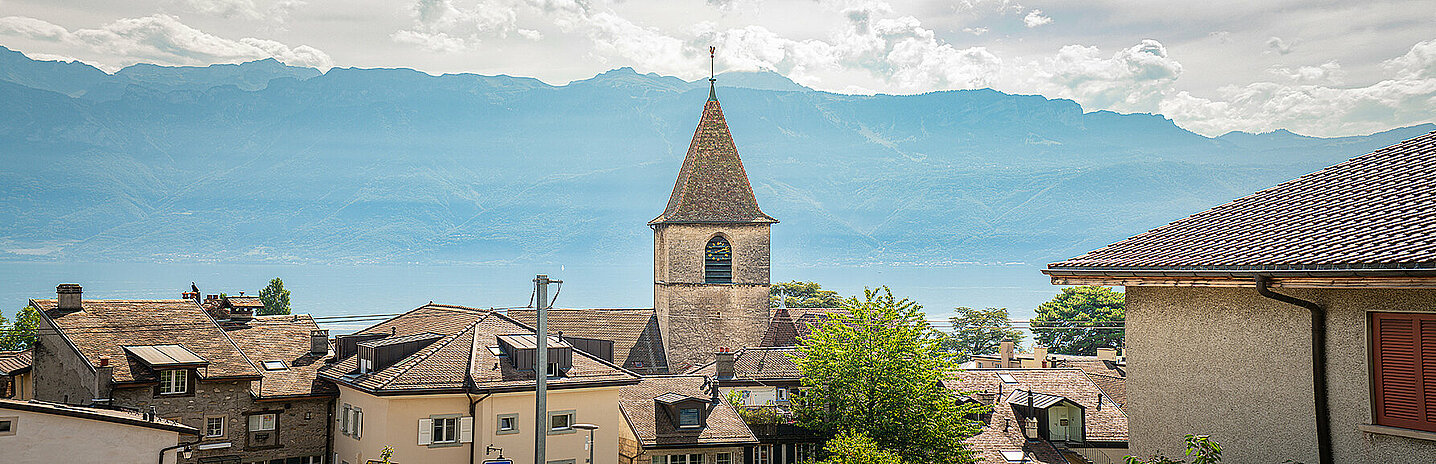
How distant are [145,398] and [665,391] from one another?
17.0 m

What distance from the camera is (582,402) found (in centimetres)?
3512

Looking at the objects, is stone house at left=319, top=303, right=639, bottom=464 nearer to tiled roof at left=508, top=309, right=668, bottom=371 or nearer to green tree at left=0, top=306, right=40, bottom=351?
tiled roof at left=508, top=309, right=668, bottom=371

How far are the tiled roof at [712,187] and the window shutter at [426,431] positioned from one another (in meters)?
31.2

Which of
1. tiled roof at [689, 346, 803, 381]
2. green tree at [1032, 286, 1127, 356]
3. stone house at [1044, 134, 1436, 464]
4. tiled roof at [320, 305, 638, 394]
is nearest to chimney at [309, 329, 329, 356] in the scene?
tiled roof at [320, 305, 638, 394]

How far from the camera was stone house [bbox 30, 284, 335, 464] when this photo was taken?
33.9m

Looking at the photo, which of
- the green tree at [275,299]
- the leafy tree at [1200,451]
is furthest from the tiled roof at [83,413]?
the green tree at [275,299]

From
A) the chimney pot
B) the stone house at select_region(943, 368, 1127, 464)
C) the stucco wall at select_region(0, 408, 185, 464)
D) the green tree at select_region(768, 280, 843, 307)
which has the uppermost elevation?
the green tree at select_region(768, 280, 843, 307)

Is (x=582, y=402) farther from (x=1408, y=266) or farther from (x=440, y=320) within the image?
(x=1408, y=266)

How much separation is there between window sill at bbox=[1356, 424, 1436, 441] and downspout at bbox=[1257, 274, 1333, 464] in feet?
0.87

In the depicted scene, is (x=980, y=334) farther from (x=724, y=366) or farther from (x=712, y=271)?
(x=724, y=366)

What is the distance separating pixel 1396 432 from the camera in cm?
829

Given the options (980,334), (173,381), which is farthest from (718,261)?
(980,334)

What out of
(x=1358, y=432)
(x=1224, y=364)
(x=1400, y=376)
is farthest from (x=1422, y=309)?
(x=1224, y=364)

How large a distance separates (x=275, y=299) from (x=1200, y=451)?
89885 millimetres
